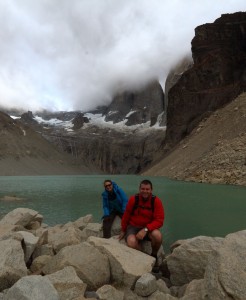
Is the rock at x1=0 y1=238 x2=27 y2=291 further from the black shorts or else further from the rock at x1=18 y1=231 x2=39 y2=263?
the black shorts

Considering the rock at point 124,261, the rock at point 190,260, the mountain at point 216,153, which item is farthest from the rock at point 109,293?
the mountain at point 216,153

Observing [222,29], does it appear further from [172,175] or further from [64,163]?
[64,163]

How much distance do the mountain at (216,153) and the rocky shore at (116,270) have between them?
130ft

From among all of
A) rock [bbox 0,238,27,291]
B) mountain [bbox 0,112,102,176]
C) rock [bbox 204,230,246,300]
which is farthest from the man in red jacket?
mountain [bbox 0,112,102,176]

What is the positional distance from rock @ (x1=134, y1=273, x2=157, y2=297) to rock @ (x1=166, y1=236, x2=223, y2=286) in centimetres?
100

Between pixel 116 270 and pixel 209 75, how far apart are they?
96807mm

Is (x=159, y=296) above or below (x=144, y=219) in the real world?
below

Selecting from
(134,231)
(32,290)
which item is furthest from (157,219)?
(32,290)

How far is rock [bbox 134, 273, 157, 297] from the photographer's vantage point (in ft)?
23.9

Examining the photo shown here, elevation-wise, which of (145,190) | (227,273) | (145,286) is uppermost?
(145,190)

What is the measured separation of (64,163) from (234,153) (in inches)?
4929

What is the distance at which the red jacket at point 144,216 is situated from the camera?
9.26 metres

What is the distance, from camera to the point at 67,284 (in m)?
6.94

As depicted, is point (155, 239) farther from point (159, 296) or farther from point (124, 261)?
point (159, 296)
